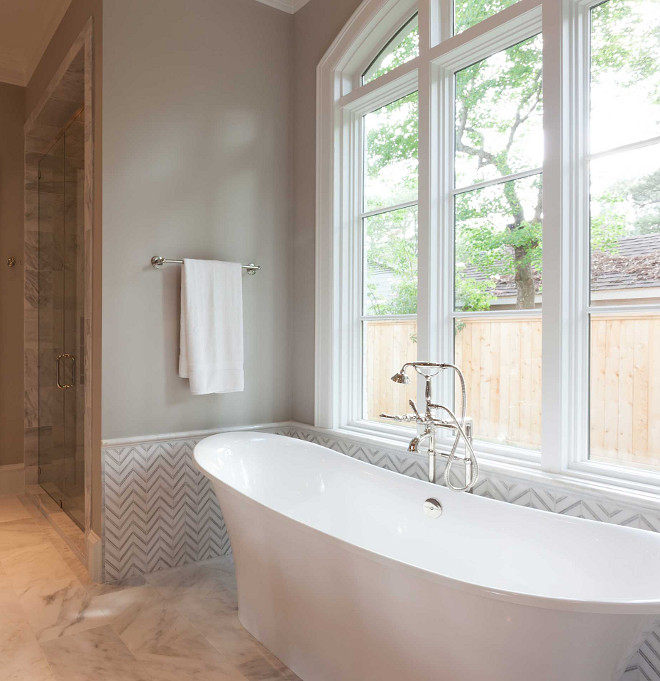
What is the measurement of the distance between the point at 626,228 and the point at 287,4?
2.33 metres

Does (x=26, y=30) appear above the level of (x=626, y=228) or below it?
above

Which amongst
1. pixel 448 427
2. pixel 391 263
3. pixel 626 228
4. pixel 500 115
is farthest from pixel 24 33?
pixel 626 228

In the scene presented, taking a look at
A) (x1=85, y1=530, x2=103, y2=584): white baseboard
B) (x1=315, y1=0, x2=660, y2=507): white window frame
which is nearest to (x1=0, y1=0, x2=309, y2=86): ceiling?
(x1=315, y1=0, x2=660, y2=507): white window frame

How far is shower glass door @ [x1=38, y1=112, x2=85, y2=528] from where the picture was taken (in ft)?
10.3

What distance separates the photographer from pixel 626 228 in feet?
6.20

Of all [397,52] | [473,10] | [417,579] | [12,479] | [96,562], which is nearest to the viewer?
[417,579]

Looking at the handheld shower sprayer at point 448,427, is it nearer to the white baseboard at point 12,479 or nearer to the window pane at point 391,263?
the window pane at point 391,263

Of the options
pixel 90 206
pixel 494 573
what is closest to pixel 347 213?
pixel 90 206

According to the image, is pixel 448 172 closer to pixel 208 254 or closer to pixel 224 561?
pixel 208 254

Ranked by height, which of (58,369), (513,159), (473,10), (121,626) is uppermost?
(473,10)

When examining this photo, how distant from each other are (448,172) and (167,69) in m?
1.46

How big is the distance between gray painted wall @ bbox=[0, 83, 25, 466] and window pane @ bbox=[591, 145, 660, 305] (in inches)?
147

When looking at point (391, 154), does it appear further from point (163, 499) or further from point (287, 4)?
point (163, 499)

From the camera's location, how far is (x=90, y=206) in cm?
274
